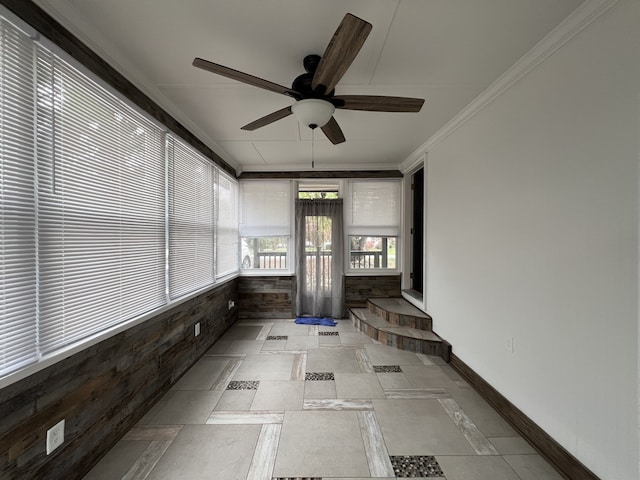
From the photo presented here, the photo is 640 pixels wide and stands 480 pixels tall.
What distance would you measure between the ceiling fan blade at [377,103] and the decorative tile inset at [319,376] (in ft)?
7.97

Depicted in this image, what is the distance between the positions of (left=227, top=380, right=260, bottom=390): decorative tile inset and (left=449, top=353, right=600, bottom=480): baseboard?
202 cm

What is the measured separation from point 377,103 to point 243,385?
2643 millimetres

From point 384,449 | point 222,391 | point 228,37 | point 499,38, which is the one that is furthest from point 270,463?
point 499,38

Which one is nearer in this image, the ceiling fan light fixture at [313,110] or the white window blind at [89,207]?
the white window blind at [89,207]

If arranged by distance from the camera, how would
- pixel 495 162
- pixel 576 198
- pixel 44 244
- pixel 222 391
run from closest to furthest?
pixel 44 244, pixel 576 198, pixel 495 162, pixel 222 391

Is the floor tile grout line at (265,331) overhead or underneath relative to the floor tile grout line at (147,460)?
overhead

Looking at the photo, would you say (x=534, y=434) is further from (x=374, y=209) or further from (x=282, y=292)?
(x=282, y=292)

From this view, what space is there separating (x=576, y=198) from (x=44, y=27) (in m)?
2.99

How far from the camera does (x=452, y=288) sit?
304 centimetres

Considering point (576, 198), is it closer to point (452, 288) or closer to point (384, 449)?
point (452, 288)

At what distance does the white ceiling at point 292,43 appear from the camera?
1.50 metres

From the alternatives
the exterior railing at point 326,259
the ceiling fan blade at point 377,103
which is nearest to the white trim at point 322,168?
the exterior railing at point 326,259

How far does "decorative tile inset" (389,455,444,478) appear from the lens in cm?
164

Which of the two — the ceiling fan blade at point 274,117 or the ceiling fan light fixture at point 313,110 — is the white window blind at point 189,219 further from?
the ceiling fan light fixture at point 313,110
